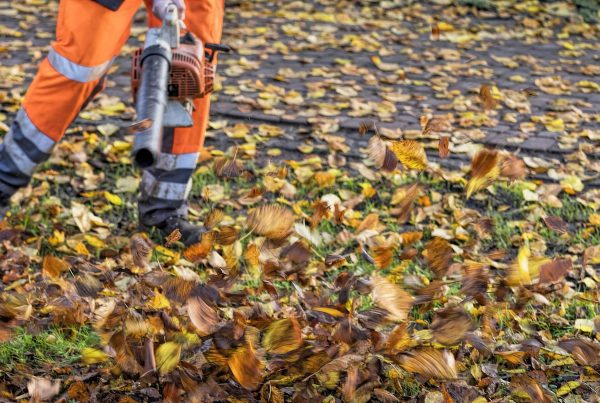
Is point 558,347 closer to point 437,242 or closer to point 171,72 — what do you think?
point 437,242

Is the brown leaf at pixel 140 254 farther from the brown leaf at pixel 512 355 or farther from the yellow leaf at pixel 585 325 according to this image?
the yellow leaf at pixel 585 325

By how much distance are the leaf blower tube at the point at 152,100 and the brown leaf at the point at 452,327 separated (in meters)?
0.94

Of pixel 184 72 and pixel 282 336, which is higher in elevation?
pixel 184 72

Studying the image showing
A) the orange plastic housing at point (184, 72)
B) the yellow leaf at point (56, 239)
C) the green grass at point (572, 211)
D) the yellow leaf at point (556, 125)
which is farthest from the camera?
the yellow leaf at point (556, 125)

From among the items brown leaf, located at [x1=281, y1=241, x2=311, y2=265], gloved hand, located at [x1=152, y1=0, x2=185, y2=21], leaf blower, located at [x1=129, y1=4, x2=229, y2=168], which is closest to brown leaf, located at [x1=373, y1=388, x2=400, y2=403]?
brown leaf, located at [x1=281, y1=241, x2=311, y2=265]

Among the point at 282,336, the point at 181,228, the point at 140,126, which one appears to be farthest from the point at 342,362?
the point at 181,228

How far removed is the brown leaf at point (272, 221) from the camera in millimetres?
2584

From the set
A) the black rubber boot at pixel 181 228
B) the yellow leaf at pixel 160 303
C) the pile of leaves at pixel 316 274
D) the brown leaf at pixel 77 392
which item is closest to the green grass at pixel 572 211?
the pile of leaves at pixel 316 274

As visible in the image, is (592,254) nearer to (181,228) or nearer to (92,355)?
(181,228)

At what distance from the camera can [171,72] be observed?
2.97 m

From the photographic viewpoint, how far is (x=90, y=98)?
340cm

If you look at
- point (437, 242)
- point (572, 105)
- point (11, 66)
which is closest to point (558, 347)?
point (437, 242)

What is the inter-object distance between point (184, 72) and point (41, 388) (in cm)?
117

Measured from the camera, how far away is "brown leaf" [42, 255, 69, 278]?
118 inches
